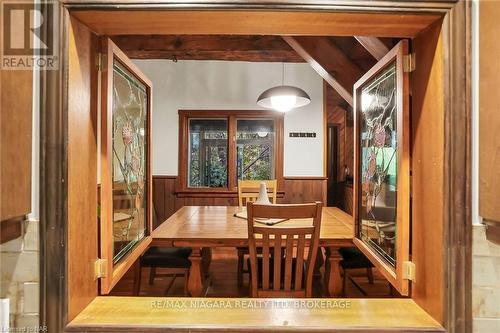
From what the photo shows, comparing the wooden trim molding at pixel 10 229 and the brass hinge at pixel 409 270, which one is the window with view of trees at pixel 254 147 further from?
the wooden trim molding at pixel 10 229

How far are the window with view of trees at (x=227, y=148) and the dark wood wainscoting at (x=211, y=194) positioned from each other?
0.16 metres

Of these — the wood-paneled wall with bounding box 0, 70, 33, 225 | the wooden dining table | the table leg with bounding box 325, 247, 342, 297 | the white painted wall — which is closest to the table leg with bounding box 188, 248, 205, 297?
the wooden dining table

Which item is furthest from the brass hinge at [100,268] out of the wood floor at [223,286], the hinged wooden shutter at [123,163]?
the wood floor at [223,286]

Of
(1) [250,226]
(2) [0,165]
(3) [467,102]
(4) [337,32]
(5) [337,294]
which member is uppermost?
(4) [337,32]

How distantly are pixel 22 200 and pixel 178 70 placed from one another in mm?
4224

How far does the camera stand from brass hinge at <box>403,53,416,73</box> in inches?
43.4

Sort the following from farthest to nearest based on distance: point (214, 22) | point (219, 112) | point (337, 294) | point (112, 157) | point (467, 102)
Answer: point (219, 112), point (337, 294), point (112, 157), point (214, 22), point (467, 102)

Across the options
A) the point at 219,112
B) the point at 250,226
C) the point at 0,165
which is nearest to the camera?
the point at 0,165

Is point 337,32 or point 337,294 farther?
point 337,294

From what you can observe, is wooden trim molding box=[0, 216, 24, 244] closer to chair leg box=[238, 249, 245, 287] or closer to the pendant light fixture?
chair leg box=[238, 249, 245, 287]

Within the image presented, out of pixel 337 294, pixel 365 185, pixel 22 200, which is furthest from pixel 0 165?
pixel 337 294

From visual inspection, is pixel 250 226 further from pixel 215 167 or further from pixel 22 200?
pixel 215 167

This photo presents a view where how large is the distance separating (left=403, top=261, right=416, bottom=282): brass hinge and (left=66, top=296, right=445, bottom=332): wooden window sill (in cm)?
9

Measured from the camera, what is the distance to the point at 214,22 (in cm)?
102
